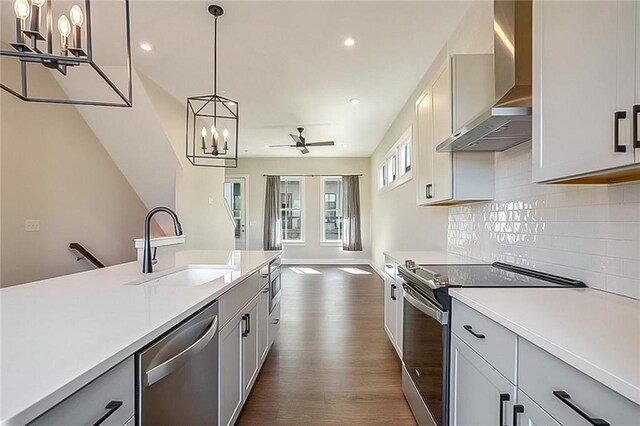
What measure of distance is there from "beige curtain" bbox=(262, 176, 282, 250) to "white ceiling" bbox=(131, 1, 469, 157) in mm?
3637

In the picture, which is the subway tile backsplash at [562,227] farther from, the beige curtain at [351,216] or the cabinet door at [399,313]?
the beige curtain at [351,216]

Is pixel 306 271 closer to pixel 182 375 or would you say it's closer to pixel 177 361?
pixel 182 375

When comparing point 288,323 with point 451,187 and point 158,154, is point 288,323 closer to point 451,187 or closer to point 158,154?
point 451,187

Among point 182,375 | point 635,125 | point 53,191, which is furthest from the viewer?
point 53,191

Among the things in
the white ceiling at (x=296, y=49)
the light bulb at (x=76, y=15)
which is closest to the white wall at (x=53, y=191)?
the white ceiling at (x=296, y=49)

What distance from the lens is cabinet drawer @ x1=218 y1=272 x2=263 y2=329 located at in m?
1.55

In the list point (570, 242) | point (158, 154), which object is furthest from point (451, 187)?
point (158, 154)

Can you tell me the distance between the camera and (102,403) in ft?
2.41

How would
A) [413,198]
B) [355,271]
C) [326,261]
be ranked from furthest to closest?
[326,261]
[355,271]
[413,198]

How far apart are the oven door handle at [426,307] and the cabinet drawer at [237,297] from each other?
1.00m

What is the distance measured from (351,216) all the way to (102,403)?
321 inches

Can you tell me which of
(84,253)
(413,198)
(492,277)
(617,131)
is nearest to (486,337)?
(492,277)

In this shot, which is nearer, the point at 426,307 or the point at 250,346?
the point at 426,307

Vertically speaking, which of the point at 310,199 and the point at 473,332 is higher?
the point at 310,199
